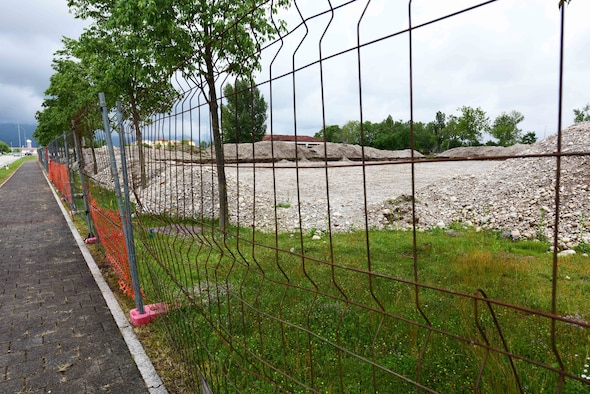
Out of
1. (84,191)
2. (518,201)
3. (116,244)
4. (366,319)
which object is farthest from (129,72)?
(518,201)

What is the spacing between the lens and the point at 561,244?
713cm

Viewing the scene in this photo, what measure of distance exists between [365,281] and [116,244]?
143 inches

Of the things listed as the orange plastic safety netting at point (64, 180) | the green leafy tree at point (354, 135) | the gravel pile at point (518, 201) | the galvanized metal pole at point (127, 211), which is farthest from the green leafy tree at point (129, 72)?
the gravel pile at point (518, 201)

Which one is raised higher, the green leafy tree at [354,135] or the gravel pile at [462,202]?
the green leafy tree at [354,135]

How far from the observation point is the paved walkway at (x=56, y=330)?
3.26 m

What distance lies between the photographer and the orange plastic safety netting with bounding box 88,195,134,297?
4812 millimetres

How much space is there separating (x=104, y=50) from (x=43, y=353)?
877 cm

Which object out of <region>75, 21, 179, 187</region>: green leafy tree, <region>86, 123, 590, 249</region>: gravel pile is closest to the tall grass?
<region>75, 21, 179, 187</region>: green leafy tree

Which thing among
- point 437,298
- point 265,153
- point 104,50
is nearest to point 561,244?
point 437,298

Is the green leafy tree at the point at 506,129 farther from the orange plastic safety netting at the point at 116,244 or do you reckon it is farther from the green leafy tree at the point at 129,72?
the orange plastic safety netting at the point at 116,244

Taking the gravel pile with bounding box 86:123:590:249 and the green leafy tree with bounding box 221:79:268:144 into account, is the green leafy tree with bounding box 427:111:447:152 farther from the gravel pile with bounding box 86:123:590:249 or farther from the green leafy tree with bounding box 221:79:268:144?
the gravel pile with bounding box 86:123:590:249

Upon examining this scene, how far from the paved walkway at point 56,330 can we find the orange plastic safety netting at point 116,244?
381 mm

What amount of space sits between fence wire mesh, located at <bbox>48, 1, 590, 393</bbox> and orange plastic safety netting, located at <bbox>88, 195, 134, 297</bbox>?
0.18ft

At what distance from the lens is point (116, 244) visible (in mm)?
5383
